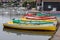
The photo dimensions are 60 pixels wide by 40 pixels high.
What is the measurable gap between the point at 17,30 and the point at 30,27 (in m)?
1.84

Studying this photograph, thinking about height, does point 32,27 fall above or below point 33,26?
below

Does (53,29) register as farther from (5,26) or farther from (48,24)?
(5,26)

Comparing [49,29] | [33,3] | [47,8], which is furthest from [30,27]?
[33,3]

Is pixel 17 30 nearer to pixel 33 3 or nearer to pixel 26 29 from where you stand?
pixel 26 29

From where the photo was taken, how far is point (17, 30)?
101 feet

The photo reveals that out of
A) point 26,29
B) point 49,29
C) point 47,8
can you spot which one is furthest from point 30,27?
point 47,8

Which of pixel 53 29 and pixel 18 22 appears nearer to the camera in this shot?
pixel 53 29

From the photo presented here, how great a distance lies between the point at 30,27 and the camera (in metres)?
30.1

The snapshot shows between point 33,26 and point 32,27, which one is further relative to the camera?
point 32,27

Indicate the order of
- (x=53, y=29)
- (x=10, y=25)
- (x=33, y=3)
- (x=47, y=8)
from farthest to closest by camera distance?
(x=33, y=3)
(x=47, y=8)
(x=10, y=25)
(x=53, y=29)

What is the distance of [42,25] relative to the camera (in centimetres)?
2958

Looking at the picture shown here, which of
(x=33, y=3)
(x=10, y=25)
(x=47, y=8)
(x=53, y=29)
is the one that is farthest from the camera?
(x=33, y=3)

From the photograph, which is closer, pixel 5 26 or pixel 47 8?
pixel 5 26

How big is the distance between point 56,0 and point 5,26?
81.9 feet
